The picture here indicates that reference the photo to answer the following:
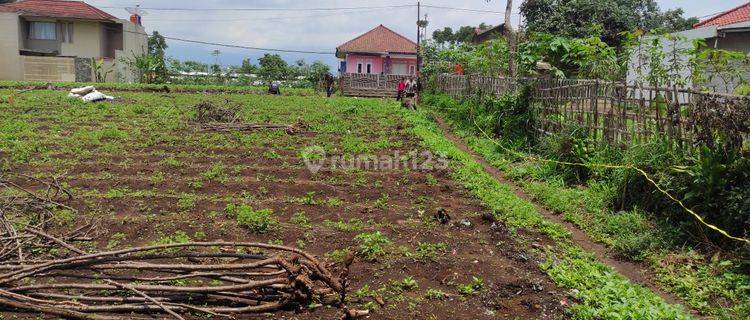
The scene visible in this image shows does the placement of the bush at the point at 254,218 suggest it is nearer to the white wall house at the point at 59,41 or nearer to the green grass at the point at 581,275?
the green grass at the point at 581,275

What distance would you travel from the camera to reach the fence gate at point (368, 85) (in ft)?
100

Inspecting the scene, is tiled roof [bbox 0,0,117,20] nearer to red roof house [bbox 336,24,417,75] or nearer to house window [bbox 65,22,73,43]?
house window [bbox 65,22,73,43]

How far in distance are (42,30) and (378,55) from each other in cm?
2307

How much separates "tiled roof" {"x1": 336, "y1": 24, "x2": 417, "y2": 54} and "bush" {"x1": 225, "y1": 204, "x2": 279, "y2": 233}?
3890cm

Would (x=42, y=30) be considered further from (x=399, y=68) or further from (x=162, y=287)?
(x=162, y=287)

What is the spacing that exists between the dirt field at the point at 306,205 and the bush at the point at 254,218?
5cm

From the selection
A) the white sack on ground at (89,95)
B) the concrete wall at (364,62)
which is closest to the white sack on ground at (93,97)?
the white sack on ground at (89,95)

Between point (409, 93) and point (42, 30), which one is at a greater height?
point (42, 30)

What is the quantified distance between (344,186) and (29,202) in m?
3.77


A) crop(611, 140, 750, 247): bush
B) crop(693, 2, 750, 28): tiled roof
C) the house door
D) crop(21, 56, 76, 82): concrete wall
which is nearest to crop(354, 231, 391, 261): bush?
crop(611, 140, 750, 247): bush

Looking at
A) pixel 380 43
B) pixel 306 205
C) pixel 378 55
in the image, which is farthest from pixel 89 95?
pixel 380 43

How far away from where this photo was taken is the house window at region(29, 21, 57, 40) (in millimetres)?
34625

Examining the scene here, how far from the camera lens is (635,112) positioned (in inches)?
294

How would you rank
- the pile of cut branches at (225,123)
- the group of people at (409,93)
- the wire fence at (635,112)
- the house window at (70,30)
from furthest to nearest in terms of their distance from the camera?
the house window at (70,30) → the group of people at (409,93) → the pile of cut branches at (225,123) → the wire fence at (635,112)
